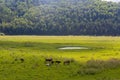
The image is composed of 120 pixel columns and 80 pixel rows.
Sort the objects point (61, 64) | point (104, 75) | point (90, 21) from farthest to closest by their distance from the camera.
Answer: point (90, 21), point (61, 64), point (104, 75)

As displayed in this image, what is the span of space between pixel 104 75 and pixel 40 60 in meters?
13.5

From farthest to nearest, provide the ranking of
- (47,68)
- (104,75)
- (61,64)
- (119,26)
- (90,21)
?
(90,21) → (119,26) → (61,64) → (47,68) → (104,75)

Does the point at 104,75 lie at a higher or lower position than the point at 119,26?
higher

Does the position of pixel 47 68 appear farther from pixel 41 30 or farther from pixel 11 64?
pixel 41 30

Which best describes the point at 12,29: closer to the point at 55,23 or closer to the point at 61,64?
the point at 55,23

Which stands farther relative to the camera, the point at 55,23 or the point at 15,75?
the point at 55,23

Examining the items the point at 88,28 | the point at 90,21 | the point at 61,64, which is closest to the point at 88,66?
the point at 61,64

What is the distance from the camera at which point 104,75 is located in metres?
35.1

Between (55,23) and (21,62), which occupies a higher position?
(21,62)

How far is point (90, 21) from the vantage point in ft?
648

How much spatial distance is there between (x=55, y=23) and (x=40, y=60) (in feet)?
481

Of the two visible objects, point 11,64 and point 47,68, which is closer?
point 47,68

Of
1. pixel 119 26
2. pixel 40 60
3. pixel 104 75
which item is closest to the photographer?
pixel 104 75

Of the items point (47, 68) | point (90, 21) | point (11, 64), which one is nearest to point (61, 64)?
point (47, 68)
